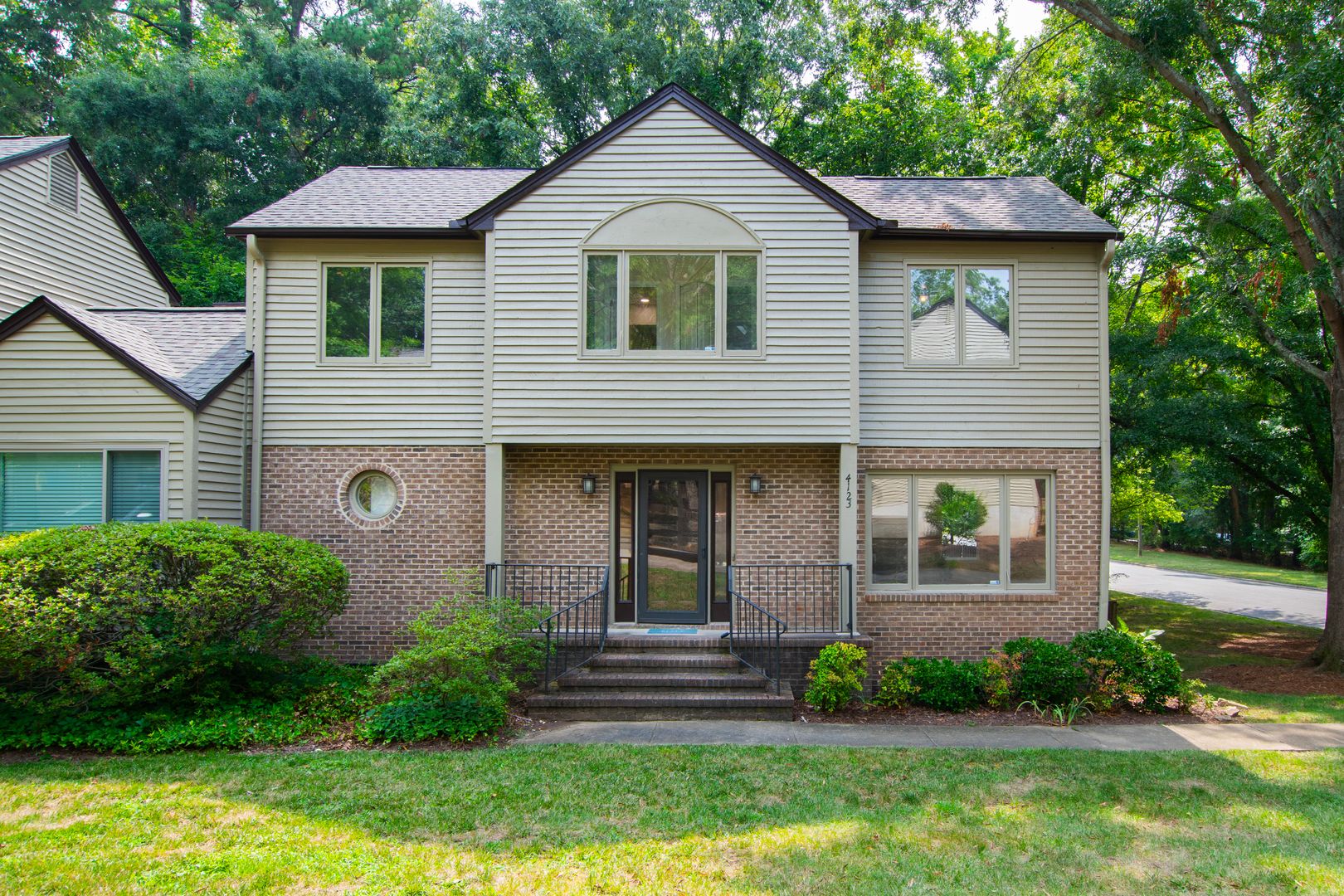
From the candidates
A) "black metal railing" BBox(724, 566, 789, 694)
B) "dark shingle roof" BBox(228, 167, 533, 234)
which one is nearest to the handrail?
"black metal railing" BBox(724, 566, 789, 694)

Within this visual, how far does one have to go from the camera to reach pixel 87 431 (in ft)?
29.9

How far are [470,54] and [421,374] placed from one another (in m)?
15.4

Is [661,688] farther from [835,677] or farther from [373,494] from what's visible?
[373,494]

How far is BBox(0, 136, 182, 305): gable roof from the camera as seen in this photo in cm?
1131

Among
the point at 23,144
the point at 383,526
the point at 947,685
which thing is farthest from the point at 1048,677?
the point at 23,144

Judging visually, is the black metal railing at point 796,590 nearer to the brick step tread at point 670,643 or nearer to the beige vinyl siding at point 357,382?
the brick step tread at point 670,643

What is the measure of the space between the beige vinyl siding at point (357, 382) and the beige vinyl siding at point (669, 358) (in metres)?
0.68

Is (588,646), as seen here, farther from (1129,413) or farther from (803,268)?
(1129,413)

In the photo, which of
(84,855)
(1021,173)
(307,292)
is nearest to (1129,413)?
(1021,173)

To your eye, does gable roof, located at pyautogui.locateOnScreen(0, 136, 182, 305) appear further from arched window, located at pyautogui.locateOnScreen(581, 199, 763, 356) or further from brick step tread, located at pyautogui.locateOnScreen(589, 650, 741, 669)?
brick step tread, located at pyautogui.locateOnScreen(589, 650, 741, 669)

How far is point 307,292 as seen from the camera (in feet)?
33.5

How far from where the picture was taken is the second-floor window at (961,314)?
10.2 meters

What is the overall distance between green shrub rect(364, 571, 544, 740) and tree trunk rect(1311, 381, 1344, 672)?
11381mm

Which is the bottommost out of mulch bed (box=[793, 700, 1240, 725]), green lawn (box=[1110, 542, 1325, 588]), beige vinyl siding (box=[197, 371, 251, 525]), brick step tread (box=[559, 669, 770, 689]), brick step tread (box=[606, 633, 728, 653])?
green lawn (box=[1110, 542, 1325, 588])
